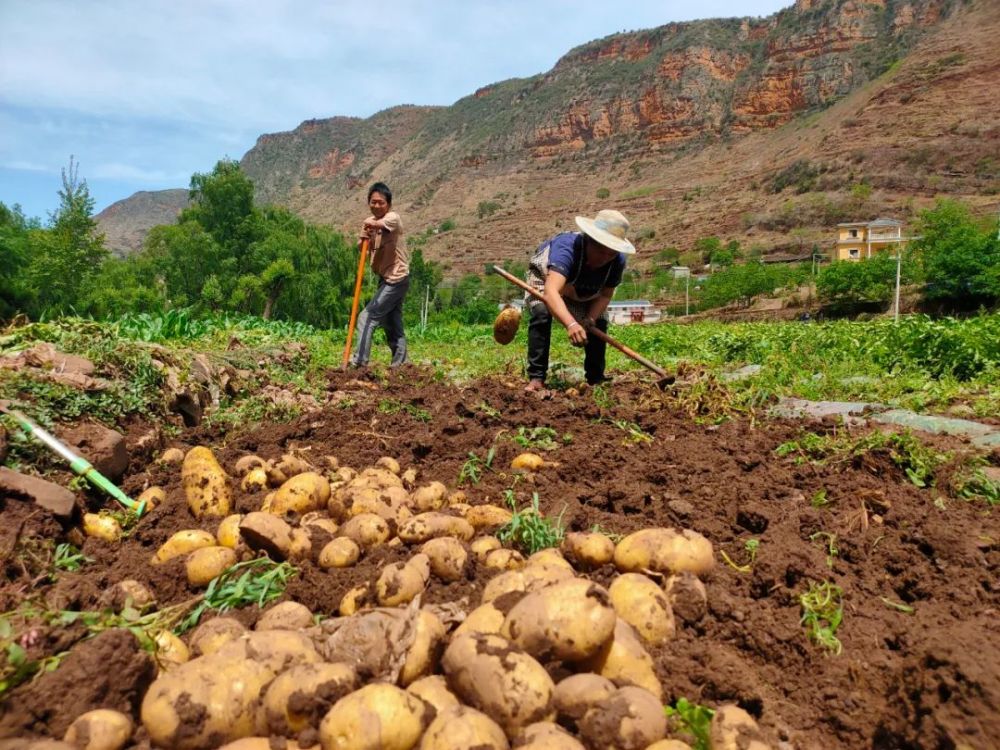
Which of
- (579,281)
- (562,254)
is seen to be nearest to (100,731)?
(562,254)

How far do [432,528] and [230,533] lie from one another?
75 cm

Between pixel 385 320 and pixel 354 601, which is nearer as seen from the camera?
pixel 354 601

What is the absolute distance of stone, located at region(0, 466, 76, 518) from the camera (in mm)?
2436

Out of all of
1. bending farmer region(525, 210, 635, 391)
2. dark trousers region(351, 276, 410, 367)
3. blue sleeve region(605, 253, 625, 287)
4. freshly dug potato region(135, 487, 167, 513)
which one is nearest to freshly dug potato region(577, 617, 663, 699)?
freshly dug potato region(135, 487, 167, 513)

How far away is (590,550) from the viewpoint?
2062mm

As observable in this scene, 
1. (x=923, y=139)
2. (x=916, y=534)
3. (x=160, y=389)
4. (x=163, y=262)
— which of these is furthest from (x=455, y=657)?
(x=923, y=139)

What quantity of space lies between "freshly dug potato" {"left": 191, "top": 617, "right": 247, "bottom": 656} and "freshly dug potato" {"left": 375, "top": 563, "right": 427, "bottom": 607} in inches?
15.2

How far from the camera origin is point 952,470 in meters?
2.74

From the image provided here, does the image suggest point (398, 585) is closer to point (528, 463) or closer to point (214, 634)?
point (214, 634)

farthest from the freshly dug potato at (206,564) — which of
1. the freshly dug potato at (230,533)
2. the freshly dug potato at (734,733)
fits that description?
the freshly dug potato at (734,733)

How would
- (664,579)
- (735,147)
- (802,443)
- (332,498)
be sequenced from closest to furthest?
1. (664,579)
2. (332,498)
3. (802,443)
4. (735,147)

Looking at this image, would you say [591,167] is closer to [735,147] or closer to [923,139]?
[735,147]

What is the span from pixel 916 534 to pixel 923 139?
267 feet

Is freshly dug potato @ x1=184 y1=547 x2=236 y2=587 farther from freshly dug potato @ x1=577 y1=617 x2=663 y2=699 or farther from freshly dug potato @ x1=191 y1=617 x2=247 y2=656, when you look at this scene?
freshly dug potato @ x1=577 y1=617 x2=663 y2=699
